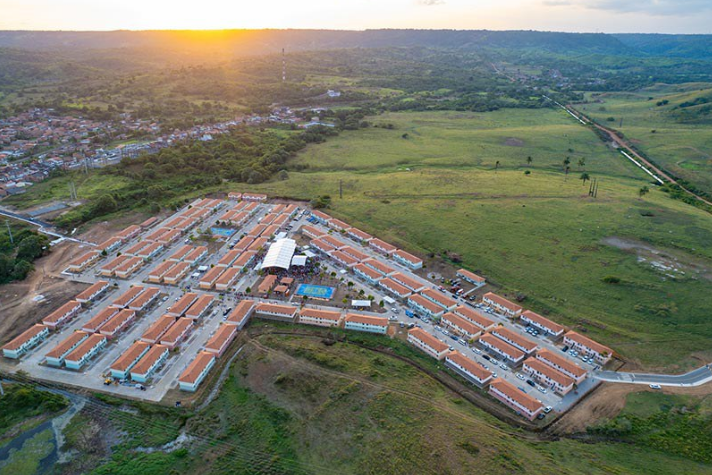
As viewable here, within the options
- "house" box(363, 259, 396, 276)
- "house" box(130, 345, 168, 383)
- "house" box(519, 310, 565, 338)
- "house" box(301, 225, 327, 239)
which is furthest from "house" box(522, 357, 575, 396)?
"house" box(301, 225, 327, 239)

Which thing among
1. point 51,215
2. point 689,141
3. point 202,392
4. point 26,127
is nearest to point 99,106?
point 26,127

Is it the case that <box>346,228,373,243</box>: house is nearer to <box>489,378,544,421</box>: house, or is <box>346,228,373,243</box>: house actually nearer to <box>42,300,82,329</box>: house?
<box>489,378,544,421</box>: house

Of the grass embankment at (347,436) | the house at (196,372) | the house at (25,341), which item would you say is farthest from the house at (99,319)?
the grass embankment at (347,436)

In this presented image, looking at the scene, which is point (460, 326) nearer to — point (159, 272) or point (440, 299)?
point (440, 299)

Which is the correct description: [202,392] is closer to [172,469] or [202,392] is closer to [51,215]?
[172,469]

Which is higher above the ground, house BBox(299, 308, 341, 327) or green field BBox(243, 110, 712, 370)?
green field BBox(243, 110, 712, 370)

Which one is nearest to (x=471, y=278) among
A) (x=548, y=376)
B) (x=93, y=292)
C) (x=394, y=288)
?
(x=394, y=288)
